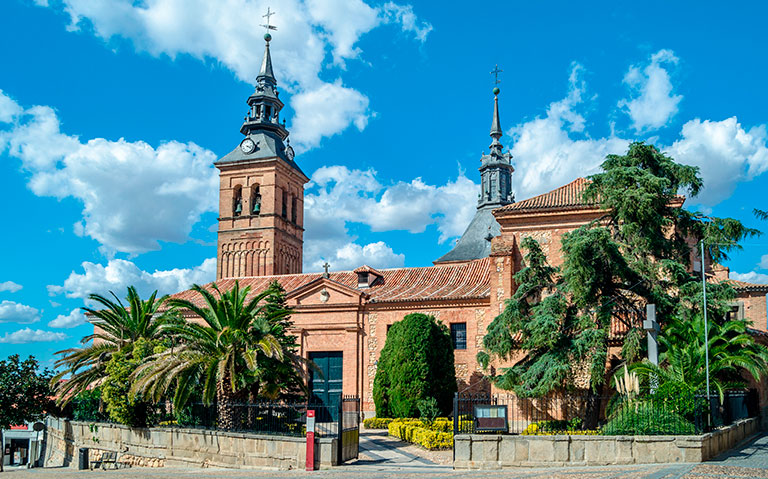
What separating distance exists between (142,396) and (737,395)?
16.8 metres

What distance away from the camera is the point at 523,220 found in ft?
86.8

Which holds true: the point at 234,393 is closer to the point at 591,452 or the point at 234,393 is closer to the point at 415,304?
the point at 591,452

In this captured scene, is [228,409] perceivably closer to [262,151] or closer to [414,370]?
[414,370]

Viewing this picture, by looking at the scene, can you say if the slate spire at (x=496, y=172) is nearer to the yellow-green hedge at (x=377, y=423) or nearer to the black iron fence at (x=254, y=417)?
the yellow-green hedge at (x=377, y=423)


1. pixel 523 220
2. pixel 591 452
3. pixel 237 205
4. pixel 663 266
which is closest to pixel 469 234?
pixel 237 205

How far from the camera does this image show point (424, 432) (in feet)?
68.0

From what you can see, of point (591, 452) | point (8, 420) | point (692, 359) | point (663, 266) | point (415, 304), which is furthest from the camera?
point (415, 304)

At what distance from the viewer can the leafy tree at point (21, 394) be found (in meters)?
27.6

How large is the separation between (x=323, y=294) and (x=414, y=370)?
752cm

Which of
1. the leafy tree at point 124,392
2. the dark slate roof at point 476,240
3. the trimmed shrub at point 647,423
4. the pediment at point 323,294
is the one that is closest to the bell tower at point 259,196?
the dark slate roof at point 476,240

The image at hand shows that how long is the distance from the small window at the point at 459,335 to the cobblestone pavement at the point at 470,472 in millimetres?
9466

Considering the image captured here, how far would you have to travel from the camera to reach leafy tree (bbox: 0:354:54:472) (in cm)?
2758

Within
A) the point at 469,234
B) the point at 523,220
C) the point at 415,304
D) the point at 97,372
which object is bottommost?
the point at 97,372

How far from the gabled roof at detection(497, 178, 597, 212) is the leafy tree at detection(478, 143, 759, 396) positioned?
314 cm
